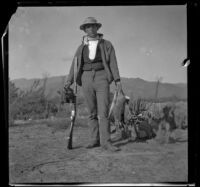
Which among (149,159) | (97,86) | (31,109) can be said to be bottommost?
(149,159)

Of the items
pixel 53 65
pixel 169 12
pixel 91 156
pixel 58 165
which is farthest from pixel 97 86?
pixel 169 12

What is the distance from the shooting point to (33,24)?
2375mm

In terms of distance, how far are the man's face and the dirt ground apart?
0.88 metres

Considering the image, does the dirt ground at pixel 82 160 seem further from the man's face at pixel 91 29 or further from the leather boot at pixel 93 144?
the man's face at pixel 91 29

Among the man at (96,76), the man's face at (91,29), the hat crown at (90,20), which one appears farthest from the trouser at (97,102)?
the hat crown at (90,20)

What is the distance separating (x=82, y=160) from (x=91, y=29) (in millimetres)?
1206

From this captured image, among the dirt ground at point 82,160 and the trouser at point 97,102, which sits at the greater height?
the trouser at point 97,102

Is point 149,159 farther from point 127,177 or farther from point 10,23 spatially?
point 10,23

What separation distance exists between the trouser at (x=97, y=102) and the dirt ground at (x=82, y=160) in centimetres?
9

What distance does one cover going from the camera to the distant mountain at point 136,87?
7.66 ft

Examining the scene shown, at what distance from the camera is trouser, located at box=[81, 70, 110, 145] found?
2.37m

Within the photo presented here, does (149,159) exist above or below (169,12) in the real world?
below
